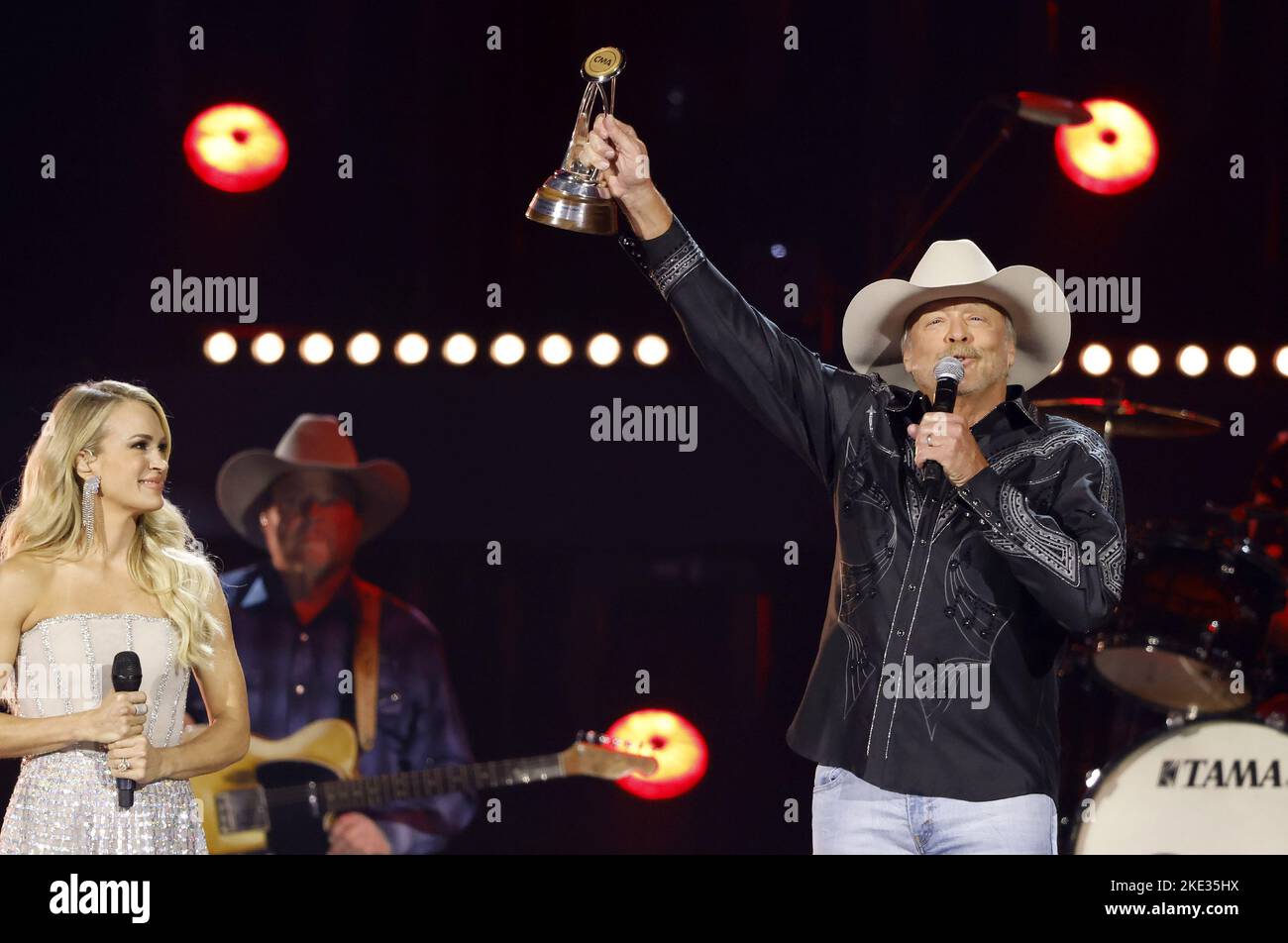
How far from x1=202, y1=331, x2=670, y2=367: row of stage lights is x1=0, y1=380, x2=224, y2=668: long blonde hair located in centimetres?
240

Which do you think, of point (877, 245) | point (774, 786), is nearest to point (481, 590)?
point (774, 786)

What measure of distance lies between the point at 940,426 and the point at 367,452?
11.4 ft

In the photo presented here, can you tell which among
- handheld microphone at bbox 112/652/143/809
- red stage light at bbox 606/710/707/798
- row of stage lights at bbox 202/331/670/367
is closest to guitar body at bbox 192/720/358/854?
red stage light at bbox 606/710/707/798

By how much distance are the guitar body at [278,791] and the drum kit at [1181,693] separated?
250cm

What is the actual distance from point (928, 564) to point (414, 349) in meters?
3.32

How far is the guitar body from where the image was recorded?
5348mm

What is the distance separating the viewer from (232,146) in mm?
5727

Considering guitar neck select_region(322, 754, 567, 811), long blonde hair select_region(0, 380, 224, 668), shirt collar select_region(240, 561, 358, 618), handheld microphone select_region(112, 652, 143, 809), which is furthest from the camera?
shirt collar select_region(240, 561, 358, 618)

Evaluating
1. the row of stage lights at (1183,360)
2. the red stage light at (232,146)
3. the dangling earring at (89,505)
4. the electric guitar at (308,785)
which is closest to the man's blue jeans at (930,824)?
the dangling earring at (89,505)

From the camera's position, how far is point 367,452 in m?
5.76

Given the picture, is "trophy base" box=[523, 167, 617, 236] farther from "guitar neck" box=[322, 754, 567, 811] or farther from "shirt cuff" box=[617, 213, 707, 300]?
"guitar neck" box=[322, 754, 567, 811]

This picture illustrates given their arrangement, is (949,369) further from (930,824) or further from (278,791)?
(278,791)

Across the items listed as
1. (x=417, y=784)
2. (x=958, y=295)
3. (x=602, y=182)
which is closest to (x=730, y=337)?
(x=602, y=182)

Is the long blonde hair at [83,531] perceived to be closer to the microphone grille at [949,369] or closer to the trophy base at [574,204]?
the trophy base at [574,204]
